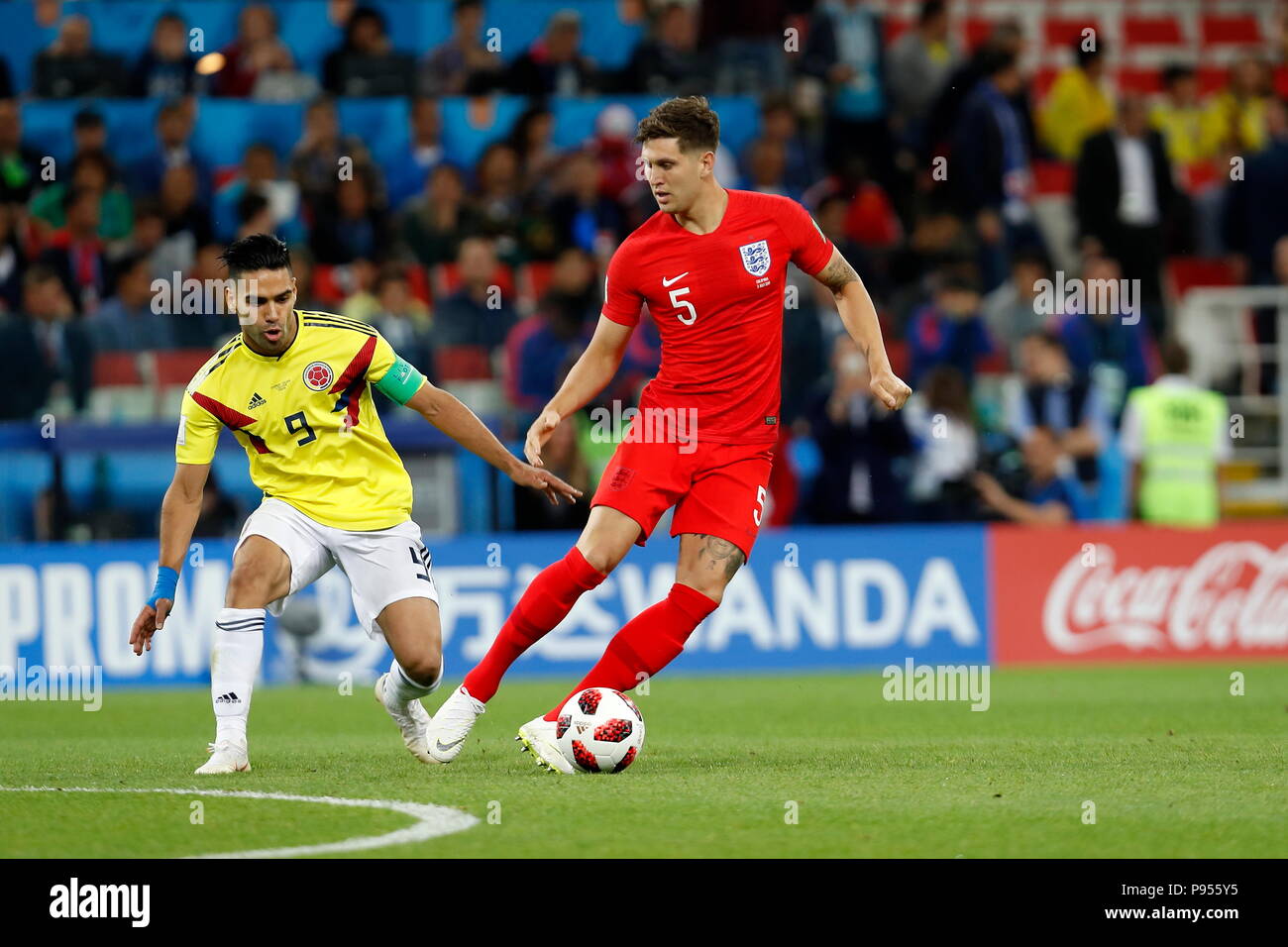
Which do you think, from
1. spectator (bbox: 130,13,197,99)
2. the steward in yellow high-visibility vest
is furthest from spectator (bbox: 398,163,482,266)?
the steward in yellow high-visibility vest

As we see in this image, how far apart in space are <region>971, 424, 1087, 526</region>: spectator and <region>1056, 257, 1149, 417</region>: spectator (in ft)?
4.68

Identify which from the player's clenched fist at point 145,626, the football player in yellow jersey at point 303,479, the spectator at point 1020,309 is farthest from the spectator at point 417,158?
the player's clenched fist at point 145,626

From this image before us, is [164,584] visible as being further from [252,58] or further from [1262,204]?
[1262,204]

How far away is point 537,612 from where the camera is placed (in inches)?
303

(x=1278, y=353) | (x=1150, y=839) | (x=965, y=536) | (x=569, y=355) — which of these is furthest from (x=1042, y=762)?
(x=1278, y=353)

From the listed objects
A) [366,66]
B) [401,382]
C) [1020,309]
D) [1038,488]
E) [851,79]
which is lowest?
[1038,488]

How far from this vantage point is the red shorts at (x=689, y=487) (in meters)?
7.70

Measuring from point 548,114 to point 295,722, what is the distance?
865 centimetres

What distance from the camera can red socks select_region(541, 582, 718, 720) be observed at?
7.65 meters

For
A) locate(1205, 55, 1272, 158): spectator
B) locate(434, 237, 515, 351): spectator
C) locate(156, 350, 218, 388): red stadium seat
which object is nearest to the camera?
locate(156, 350, 218, 388): red stadium seat

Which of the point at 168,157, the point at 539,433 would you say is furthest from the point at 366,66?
the point at 539,433

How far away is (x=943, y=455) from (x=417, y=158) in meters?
5.49

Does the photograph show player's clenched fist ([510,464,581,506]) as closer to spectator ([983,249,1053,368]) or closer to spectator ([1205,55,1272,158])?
spectator ([983,249,1053,368])

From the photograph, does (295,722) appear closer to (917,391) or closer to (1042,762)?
(1042,762)
